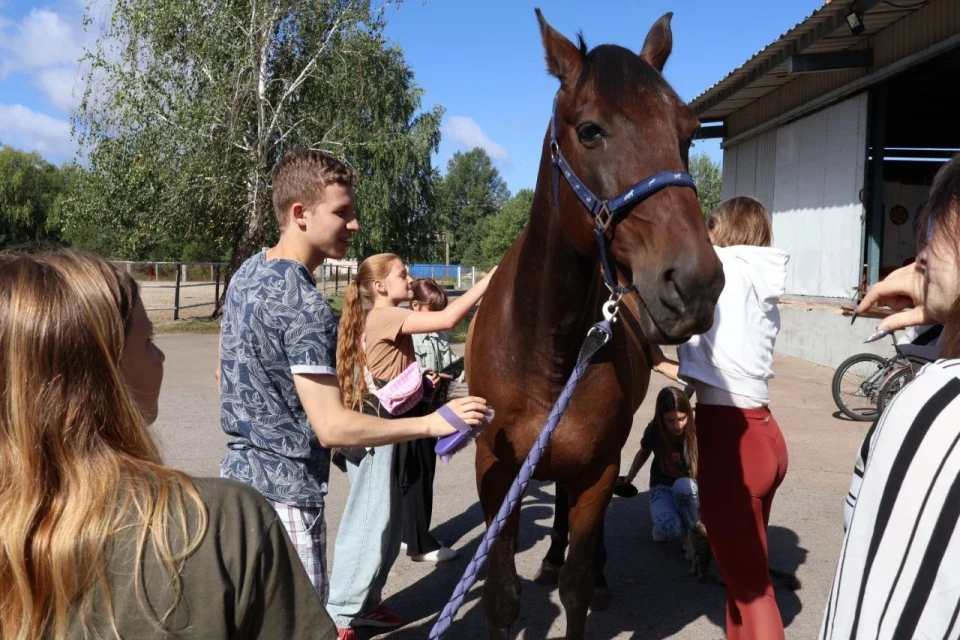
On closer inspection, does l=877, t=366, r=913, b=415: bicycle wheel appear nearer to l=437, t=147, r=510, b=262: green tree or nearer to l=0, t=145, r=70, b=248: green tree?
l=0, t=145, r=70, b=248: green tree

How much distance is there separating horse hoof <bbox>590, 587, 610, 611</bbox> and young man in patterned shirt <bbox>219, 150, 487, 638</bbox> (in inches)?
71.9

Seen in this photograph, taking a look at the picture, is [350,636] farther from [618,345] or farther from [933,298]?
[933,298]

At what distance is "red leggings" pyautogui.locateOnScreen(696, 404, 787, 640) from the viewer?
2.71m

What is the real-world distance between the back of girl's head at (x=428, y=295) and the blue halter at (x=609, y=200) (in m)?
2.02

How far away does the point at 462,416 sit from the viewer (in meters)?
2.07

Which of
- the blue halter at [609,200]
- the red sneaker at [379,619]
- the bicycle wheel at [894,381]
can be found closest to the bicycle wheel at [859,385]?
the bicycle wheel at [894,381]

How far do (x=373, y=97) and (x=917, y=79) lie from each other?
1343 cm

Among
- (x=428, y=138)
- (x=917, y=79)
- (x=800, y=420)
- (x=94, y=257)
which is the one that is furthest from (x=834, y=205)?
(x=428, y=138)

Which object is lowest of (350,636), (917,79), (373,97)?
(350,636)

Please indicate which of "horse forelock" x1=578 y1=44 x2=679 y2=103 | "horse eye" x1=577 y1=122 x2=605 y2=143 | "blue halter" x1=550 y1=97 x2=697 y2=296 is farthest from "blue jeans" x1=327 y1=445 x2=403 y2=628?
"horse forelock" x1=578 y1=44 x2=679 y2=103

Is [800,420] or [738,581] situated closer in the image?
[738,581]

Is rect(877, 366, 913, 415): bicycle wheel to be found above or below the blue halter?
below

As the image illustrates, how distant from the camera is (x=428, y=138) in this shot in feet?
80.2

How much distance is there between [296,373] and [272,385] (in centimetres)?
20
